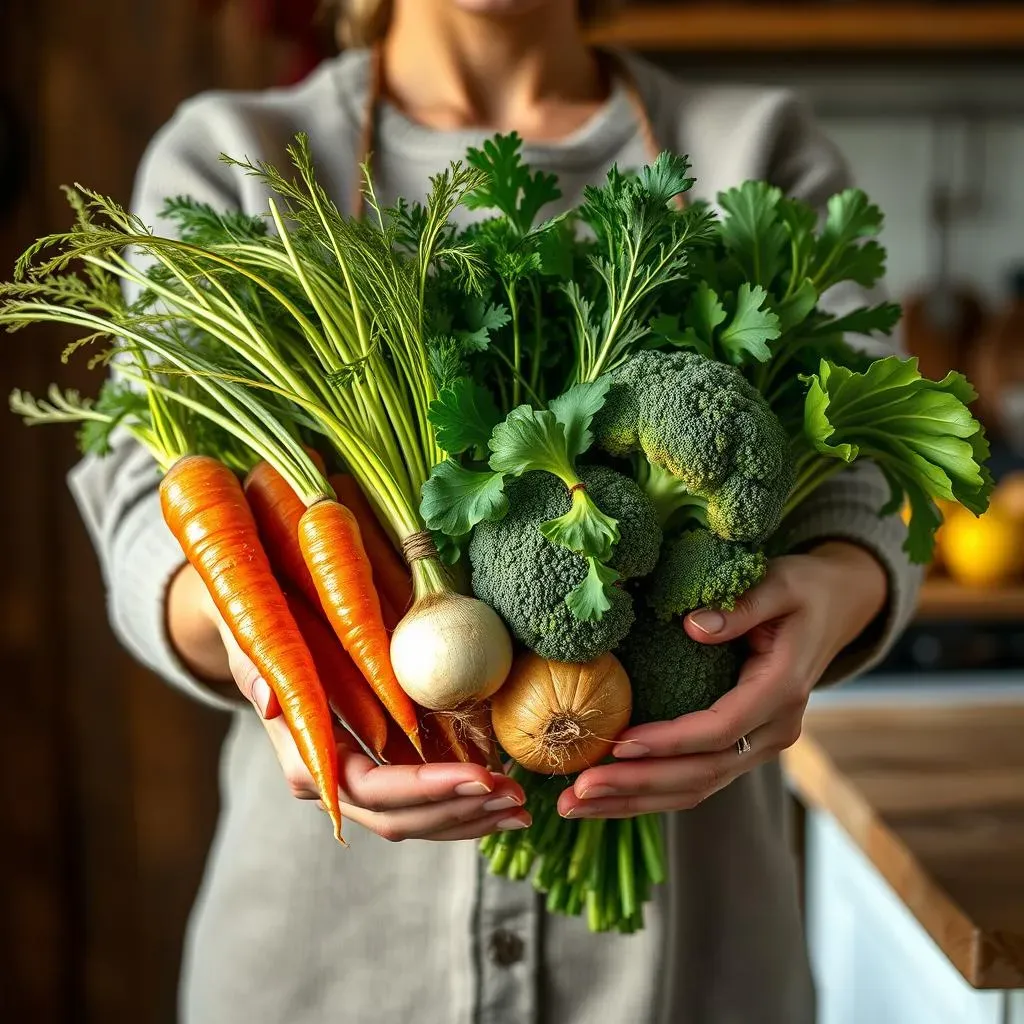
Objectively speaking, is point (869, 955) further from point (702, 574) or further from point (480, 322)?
point (480, 322)

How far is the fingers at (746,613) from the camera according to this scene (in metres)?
0.66

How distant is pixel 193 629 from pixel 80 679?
1.30m

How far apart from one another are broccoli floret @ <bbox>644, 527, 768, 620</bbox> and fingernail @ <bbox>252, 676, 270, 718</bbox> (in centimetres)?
25

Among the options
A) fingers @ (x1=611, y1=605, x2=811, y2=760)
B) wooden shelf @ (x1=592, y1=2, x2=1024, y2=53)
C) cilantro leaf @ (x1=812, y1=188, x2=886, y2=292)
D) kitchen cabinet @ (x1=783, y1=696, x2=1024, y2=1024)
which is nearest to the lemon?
kitchen cabinet @ (x1=783, y1=696, x2=1024, y2=1024)

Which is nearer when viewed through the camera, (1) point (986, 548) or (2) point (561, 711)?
(2) point (561, 711)

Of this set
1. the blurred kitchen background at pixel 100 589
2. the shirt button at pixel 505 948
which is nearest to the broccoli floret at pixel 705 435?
the shirt button at pixel 505 948

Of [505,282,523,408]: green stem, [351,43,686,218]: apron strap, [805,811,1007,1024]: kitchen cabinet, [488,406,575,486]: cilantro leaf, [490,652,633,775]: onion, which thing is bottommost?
[805,811,1007,1024]: kitchen cabinet

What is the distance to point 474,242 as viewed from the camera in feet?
2.35

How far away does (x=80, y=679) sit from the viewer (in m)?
2.05

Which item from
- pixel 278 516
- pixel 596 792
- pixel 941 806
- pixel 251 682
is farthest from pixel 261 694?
pixel 941 806

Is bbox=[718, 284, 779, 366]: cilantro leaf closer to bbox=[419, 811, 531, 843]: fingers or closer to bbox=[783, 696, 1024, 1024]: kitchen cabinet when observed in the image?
bbox=[419, 811, 531, 843]: fingers

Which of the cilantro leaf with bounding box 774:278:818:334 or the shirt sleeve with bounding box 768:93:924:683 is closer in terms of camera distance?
the cilantro leaf with bounding box 774:278:818:334

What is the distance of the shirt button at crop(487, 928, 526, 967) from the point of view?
0.95 meters

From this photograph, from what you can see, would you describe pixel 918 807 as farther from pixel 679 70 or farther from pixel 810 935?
pixel 679 70
